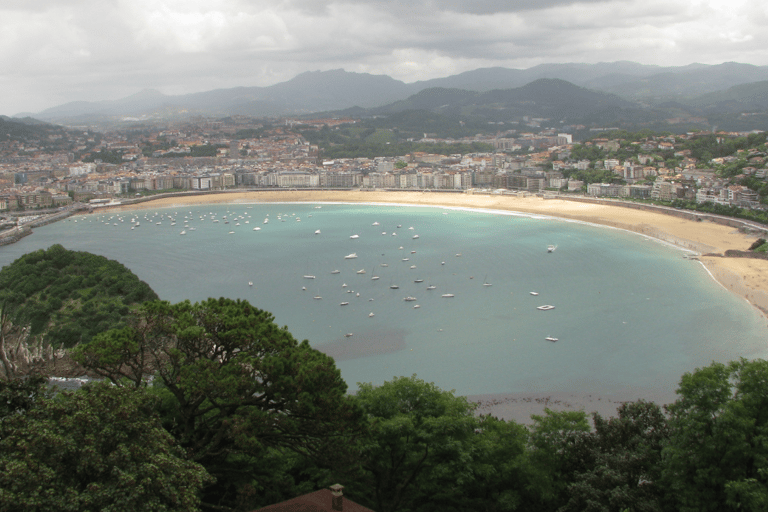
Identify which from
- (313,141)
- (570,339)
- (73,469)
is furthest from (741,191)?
(313,141)

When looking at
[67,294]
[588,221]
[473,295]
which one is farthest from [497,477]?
[588,221]

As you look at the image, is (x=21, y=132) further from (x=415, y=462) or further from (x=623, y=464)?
(x=623, y=464)

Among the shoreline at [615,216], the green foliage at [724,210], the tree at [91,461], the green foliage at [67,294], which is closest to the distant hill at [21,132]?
the shoreline at [615,216]

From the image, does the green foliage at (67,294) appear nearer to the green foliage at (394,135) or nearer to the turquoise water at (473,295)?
the turquoise water at (473,295)

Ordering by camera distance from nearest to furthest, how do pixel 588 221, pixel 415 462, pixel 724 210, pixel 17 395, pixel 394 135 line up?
pixel 17 395 < pixel 415 462 < pixel 724 210 < pixel 588 221 < pixel 394 135

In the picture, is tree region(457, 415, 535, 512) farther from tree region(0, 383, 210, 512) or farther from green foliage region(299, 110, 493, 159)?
green foliage region(299, 110, 493, 159)

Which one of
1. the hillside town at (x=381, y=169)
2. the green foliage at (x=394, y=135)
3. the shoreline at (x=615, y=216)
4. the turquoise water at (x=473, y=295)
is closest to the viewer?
the turquoise water at (x=473, y=295)
